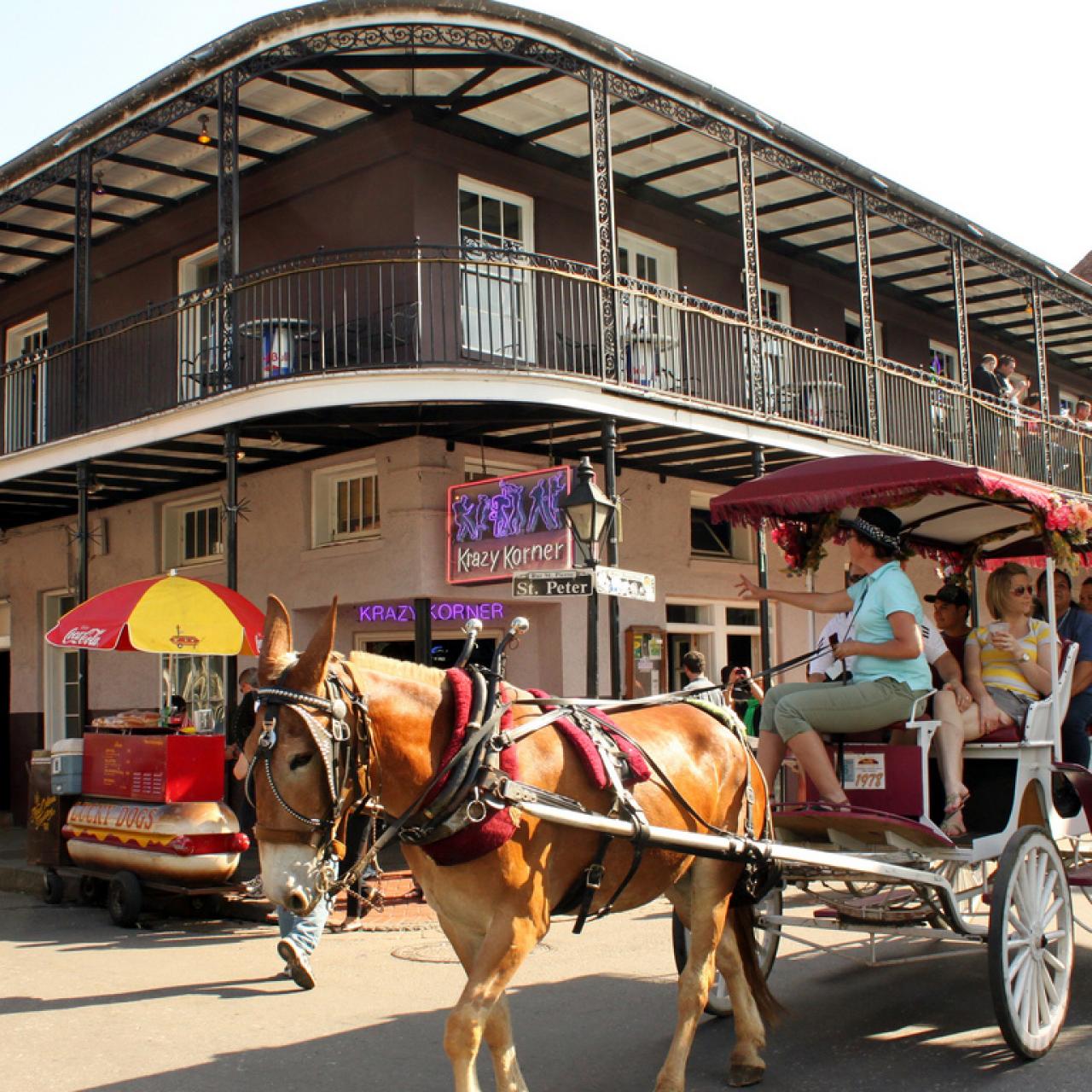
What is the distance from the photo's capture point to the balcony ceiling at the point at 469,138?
1312 cm

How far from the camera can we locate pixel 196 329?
14.3 meters

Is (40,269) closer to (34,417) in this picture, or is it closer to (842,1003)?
(34,417)

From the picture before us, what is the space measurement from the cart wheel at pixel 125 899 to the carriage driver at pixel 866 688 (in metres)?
5.81

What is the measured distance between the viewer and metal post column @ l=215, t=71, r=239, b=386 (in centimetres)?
1215

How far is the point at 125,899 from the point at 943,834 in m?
6.63

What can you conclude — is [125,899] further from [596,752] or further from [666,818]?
[596,752]

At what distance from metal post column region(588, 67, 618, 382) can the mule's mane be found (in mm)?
7945

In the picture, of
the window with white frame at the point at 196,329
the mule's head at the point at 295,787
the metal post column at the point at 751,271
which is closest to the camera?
the mule's head at the point at 295,787

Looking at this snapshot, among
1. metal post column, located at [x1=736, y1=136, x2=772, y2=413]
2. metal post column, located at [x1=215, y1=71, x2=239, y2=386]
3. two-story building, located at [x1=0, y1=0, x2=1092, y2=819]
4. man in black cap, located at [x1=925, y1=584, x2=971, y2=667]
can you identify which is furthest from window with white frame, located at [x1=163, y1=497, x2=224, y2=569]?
man in black cap, located at [x1=925, y1=584, x2=971, y2=667]

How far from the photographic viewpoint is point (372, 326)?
13.4m

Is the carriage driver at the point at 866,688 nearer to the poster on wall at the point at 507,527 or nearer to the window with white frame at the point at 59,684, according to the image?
the poster on wall at the point at 507,527

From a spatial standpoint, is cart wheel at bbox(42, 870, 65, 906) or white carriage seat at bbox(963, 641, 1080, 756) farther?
cart wheel at bbox(42, 870, 65, 906)

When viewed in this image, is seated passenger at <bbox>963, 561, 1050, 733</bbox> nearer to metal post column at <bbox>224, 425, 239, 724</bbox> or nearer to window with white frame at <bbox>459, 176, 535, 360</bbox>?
window with white frame at <bbox>459, 176, 535, 360</bbox>

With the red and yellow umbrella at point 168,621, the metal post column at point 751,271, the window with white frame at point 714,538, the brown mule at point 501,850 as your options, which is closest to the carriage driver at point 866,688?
the brown mule at point 501,850
